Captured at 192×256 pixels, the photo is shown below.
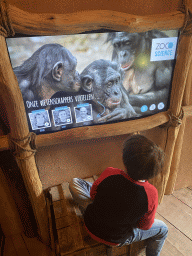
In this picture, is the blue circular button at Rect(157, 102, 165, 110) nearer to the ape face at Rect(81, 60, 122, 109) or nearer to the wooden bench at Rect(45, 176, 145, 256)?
the ape face at Rect(81, 60, 122, 109)

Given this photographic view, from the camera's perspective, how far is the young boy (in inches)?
Answer: 38.5

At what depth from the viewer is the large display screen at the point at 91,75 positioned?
4.19 feet

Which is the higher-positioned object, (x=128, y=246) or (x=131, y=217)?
(x=131, y=217)

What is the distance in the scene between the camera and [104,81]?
4.81ft

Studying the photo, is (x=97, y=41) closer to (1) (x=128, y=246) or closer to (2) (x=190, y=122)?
(2) (x=190, y=122)

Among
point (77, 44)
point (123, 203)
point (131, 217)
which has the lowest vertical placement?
point (131, 217)

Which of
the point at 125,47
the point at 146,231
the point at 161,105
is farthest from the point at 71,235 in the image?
the point at 125,47

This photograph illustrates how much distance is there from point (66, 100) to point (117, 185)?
0.73 meters

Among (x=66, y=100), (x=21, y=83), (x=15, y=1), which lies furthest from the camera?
(x=66, y=100)

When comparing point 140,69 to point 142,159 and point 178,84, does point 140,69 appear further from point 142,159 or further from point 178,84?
point 142,159

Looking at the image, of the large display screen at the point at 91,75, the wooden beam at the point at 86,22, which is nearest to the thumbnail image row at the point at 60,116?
the large display screen at the point at 91,75

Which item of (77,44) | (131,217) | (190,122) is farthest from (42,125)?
(190,122)

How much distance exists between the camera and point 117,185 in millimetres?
1022

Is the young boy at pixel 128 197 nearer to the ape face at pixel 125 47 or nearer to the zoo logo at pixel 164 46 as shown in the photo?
the ape face at pixel 125 47
